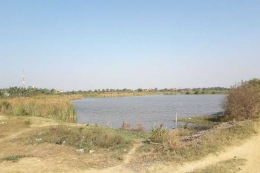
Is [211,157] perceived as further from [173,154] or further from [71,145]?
[71,145]

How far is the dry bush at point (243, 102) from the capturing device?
20.0 meters

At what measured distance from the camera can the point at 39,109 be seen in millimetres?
28609

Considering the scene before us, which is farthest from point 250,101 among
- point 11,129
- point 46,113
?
point 46,113

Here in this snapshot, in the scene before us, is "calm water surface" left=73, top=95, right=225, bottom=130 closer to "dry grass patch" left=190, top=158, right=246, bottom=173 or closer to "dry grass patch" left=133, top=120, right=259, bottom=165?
"dry grass patch" left=133, top=120, right=259, bottom=165

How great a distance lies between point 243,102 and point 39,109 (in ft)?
64.9

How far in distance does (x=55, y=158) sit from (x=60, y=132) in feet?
18.5

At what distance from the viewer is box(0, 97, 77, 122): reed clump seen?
28.3 meters

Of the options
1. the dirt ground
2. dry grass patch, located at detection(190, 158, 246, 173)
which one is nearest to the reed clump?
the dirt ground

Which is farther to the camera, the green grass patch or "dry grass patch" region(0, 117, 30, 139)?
"dry grass patch" region(0, 117, 30, 139)

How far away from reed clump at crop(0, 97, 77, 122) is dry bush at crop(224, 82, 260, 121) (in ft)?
54.8

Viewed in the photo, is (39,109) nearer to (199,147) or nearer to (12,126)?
(12,126)

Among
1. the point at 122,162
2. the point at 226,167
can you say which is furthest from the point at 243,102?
the point at 122,162

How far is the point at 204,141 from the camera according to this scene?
11695 millimetres

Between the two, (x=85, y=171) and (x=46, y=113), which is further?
(x=46, y=113)
